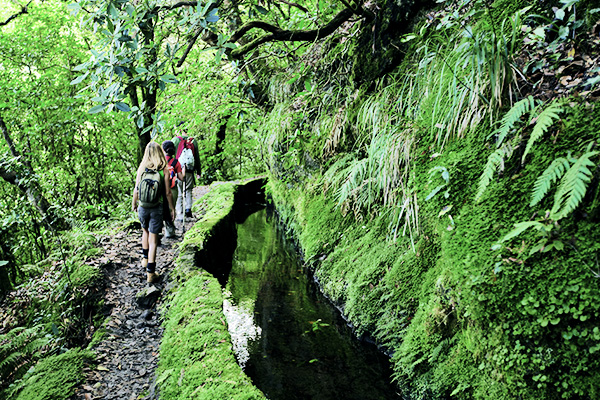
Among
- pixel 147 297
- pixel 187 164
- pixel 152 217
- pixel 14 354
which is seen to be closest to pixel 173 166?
pixel 187 164

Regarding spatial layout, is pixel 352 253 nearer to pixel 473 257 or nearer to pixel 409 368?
pixel 409 368

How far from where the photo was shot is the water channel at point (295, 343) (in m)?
3.40

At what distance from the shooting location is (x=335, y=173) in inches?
234

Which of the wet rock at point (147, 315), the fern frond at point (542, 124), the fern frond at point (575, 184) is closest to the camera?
the fern frond at point (575, 184)

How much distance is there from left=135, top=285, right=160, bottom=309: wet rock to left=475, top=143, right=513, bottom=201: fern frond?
4378 mm

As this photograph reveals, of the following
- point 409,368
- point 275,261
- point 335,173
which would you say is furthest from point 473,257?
point 275,261

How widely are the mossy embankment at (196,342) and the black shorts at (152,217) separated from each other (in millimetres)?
658

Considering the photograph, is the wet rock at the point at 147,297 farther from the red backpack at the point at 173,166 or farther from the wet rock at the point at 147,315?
the red backpack at the point at 173,166

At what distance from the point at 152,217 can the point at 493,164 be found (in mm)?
4599

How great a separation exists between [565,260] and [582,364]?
1.92ft

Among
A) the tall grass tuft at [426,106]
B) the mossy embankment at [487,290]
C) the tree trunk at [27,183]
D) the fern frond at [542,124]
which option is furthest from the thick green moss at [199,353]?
the tree trunk at [27,183]

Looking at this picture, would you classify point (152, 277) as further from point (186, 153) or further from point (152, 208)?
point (186, 153)

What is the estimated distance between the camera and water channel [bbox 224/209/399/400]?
3402mm

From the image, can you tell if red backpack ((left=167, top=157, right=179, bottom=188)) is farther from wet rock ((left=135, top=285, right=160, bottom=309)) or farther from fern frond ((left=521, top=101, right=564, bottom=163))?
fern frond ((left=521, top=101, right=564, bottom=163))
